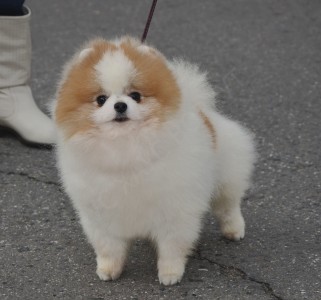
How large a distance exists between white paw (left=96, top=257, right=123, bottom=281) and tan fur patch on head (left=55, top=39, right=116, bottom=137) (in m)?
0.49

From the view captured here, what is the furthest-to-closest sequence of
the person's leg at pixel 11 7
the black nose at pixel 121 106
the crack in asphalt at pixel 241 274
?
the person's leg at pixel 11 7 → the crack in asphalt at pixel 241 274 → the black nose at pixel 121 106

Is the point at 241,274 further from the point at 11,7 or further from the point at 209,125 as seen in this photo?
the point at 11,7

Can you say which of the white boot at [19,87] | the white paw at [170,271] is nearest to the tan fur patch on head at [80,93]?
the white paw at [170,271]

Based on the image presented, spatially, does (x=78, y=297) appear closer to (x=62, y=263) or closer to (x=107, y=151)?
(x=62, y=263)

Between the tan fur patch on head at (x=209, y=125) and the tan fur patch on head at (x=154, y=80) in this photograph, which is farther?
the tan fur patch on head at (x=209, y=125)

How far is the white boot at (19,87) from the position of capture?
3836mm

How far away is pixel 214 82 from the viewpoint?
4562mm

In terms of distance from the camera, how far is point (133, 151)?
92.6 inches

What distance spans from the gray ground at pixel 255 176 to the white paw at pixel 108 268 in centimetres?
4

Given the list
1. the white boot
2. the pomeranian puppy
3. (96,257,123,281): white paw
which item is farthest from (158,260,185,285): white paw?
the white boot

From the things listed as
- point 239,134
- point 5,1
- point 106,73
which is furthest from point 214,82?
point 106,73

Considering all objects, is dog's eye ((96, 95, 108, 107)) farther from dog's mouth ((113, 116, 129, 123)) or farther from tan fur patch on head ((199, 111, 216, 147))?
tan fur patch on head ((199, 111, 216, 147))

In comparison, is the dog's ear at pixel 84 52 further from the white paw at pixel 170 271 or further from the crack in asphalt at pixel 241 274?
the crack in asphalt at pixel 241 274

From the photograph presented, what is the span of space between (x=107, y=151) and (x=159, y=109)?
0.20 meters
